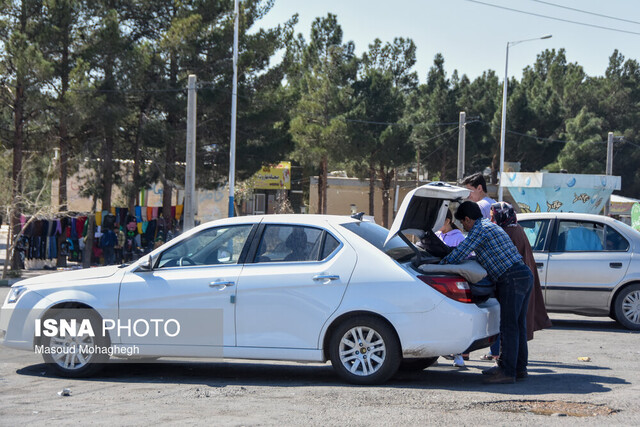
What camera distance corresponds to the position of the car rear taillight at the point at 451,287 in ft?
22.4

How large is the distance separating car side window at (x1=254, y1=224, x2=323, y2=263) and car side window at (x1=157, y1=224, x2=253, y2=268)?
22cm

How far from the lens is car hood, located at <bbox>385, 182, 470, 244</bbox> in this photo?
293 inches

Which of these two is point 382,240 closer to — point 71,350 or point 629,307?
point 71,350

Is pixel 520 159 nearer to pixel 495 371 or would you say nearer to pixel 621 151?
pixel 621 151

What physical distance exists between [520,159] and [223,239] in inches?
2061

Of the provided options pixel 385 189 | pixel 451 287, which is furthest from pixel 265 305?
pixel 385 189

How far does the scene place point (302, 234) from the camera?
729cm

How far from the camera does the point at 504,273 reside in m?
7.15

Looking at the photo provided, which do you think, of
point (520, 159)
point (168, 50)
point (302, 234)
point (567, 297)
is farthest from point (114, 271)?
point (520, 159)

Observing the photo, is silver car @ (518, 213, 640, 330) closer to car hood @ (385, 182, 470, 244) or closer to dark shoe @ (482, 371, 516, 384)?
car hood @ (385, 182, 470, 244)

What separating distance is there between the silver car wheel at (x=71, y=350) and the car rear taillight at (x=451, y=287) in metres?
3.18

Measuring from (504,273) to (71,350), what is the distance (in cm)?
409

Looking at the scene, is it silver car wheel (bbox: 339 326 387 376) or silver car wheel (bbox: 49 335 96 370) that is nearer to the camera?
silver car wheel (bbox: 339 326 387 376)

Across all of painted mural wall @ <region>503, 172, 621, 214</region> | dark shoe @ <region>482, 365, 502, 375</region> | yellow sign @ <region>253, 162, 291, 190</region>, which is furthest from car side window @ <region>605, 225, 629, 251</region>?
yellow sign @ <region>253, 162, 291, 190</region>
